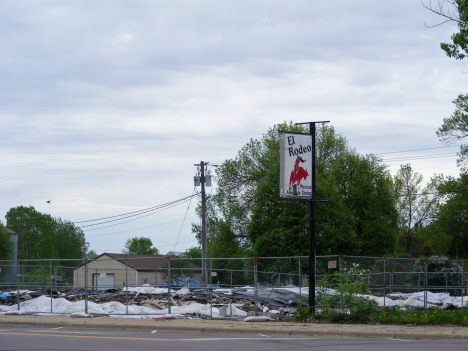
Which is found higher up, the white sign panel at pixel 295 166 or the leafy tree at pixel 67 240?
the white sign panel at pixel 295 166

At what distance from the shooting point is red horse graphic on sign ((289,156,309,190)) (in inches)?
799

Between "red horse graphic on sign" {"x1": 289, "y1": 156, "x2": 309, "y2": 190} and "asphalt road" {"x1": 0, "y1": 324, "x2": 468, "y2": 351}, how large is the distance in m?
6.19

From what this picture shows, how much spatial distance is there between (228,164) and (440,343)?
47019 millimetres

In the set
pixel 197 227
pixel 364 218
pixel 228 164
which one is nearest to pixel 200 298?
pixel 364 218

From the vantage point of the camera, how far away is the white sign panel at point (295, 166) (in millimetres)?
20203

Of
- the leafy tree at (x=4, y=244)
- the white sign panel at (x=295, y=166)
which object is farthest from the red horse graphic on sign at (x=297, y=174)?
the leafy tree at (x=4, y=244)

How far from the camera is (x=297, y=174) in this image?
66.8ft

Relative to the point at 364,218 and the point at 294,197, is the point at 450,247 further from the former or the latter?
the point at 294,197

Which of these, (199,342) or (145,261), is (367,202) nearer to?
(145,261)

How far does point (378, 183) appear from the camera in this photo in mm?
55531

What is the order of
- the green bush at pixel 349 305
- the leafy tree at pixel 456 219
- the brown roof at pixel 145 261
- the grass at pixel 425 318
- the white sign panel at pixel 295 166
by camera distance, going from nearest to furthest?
the grass at pixel 425 318
the green bush at pixel 349 305
the white sign panel at pixel 295 166
the brown roof at pixel 145 261
the leafy tree at pixel 456 219

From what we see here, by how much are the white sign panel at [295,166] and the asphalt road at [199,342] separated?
5955mm

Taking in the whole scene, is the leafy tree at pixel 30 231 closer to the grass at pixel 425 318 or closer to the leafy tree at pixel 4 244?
the leafy tree at pixel 4 244

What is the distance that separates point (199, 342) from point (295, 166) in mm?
8644
